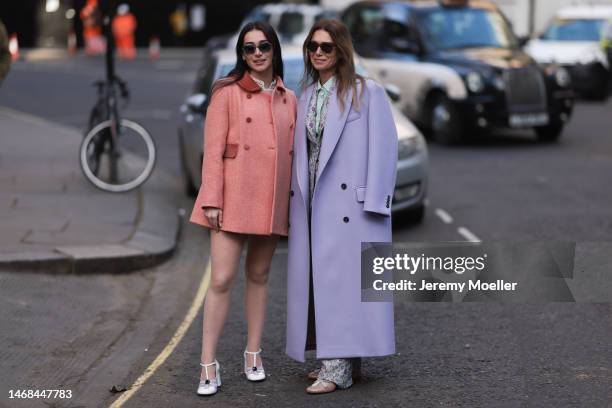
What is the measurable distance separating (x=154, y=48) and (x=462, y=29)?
25.1 m

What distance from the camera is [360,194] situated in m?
5.82

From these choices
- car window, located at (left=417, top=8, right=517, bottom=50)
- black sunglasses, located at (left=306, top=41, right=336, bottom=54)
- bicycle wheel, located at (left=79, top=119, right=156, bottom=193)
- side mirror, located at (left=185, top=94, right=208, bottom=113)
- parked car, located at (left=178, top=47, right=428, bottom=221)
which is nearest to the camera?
black sunglasses, located at (left=306, top=41, right=336, bottom=54)

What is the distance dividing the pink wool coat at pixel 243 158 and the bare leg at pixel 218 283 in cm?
11

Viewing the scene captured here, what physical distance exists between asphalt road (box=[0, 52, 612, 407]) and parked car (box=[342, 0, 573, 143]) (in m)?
4.33

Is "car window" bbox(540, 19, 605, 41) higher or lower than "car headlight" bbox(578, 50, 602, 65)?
higher

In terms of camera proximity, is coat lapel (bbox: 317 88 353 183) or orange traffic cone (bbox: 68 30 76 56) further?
orange traffic cone (bbox: 68 30 76 56)

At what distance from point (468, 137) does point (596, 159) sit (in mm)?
2252

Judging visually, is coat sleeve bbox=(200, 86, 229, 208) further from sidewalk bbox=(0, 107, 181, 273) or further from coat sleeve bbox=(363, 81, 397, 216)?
sidewalk bbox=(0, 107, 181, 273)

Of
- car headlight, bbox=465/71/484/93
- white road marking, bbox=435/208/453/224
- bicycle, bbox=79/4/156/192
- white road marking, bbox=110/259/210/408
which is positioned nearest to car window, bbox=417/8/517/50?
car headlight, bbox=465/71/484/93

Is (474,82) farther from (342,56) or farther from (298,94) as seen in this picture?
(342,56)

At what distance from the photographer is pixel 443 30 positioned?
685 inches

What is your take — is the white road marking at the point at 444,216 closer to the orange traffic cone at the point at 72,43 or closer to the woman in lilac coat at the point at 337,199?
the woman in lilac coat at the point at 337,199

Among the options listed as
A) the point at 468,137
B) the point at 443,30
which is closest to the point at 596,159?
the point at 468,137

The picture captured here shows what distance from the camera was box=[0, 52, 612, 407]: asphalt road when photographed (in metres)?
5.98
